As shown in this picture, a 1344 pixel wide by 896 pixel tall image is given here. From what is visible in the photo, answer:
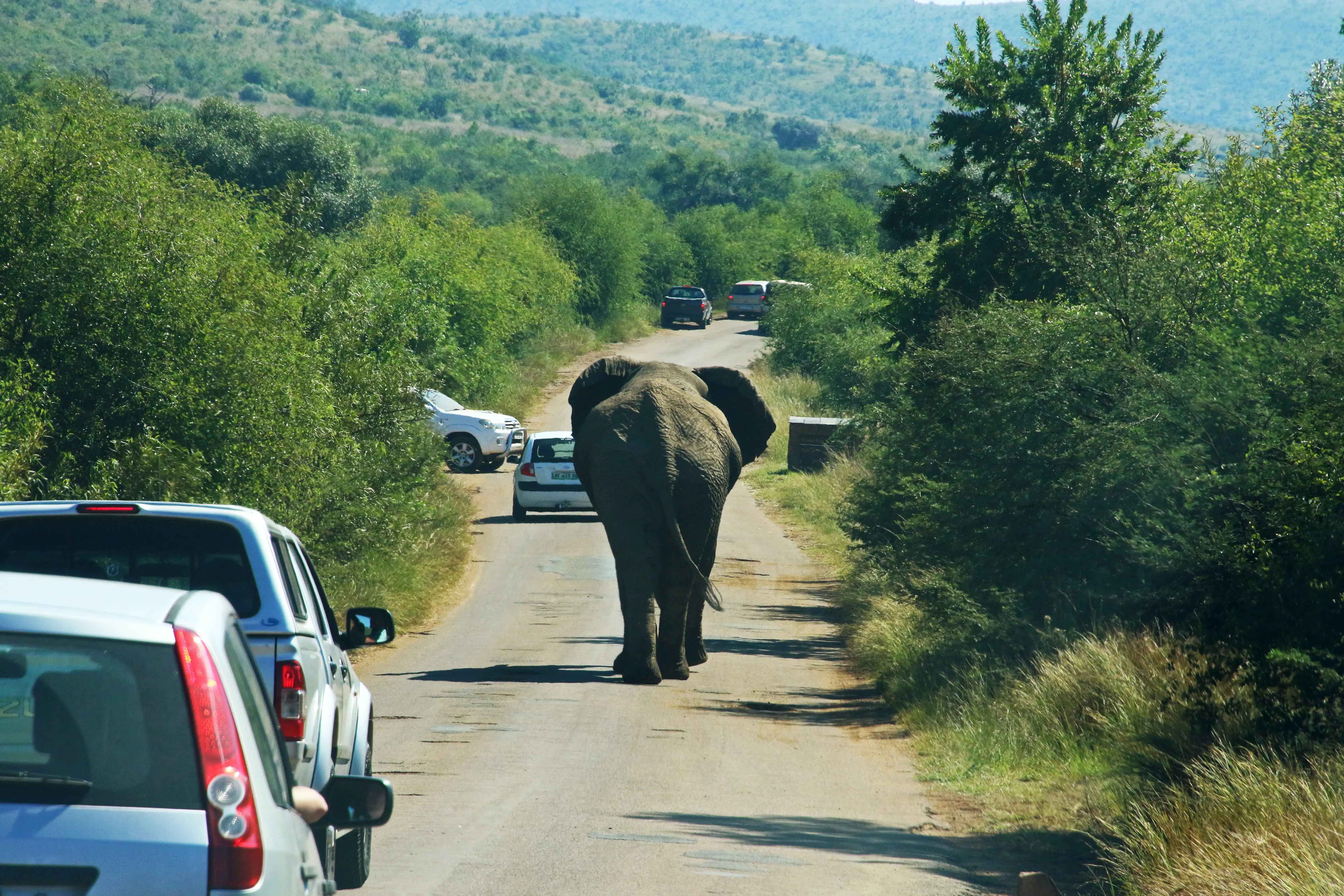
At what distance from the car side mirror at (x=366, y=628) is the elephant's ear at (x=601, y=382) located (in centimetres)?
982

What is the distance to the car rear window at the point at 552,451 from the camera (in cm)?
3027

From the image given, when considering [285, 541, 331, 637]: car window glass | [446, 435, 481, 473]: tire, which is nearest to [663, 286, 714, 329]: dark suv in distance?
[446, 435, 481, 473]: tire

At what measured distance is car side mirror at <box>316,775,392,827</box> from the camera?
14.9 ft

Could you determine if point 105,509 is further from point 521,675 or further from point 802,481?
point 802,481

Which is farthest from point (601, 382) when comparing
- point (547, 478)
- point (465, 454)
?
point (465, 454)

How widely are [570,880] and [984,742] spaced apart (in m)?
5.33

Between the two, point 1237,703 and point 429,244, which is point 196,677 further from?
point 429,244

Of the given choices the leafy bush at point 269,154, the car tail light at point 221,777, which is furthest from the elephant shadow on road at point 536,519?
the leafy bush at point 269,154

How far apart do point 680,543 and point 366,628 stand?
24.1 ft

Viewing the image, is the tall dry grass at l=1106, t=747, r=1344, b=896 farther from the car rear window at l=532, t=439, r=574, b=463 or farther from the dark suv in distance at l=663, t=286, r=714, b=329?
the dark suv in distance at l=663, t=286, r=714, b=329

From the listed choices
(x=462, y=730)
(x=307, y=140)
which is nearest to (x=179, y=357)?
(x=462, y=730)

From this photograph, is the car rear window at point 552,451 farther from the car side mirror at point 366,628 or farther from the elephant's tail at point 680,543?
the car side mirror at point 366,628

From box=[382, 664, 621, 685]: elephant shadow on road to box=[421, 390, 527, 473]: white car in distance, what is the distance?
21.7 m

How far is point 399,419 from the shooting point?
2062 cm
